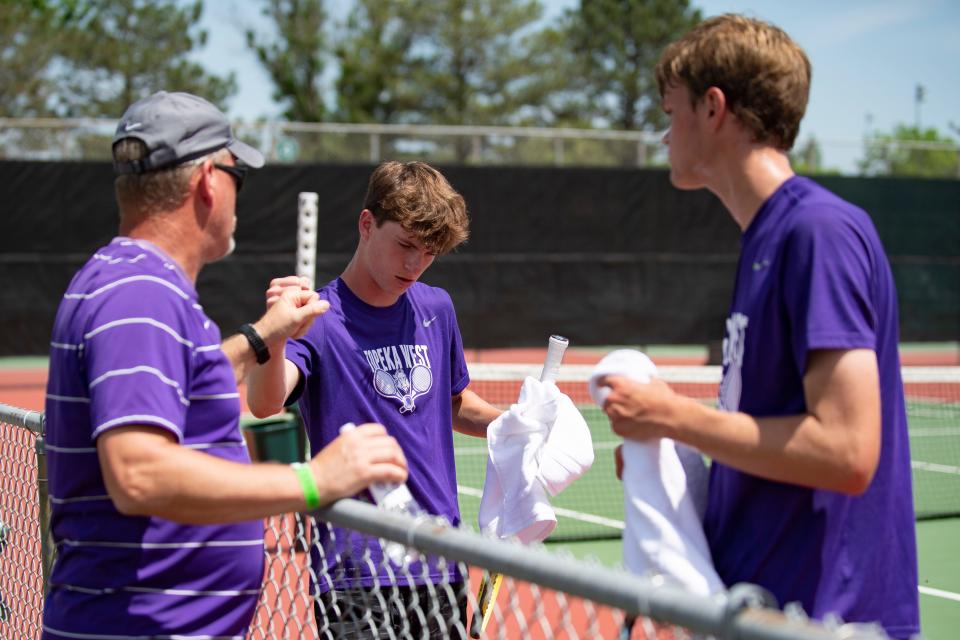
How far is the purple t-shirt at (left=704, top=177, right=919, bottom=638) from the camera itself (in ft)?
5.98

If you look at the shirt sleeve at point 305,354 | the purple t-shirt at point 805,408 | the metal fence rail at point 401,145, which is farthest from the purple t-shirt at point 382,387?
the metal fence rail at point 401,145

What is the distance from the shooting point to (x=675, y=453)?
207 centimetres

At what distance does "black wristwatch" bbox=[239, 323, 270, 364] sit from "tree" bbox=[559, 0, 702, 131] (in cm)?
3964

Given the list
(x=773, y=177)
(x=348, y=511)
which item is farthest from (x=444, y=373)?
(x=773, y=177)

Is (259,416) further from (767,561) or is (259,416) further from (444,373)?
(767,561)

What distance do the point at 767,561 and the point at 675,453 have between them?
10.3 inches

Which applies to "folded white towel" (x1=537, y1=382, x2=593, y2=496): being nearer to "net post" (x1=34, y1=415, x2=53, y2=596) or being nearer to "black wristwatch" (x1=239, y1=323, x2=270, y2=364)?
"black wristwatch" (x1=239, y1=323, x2=270, y2=364)

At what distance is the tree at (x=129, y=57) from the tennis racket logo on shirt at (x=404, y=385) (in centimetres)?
3157

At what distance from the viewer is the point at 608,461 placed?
10062 millimetres

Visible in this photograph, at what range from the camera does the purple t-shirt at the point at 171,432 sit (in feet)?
6.43

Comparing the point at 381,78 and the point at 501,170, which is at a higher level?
the point at 381,78

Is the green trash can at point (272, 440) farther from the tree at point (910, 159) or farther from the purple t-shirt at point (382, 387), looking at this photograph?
the tree at point (910, 159)

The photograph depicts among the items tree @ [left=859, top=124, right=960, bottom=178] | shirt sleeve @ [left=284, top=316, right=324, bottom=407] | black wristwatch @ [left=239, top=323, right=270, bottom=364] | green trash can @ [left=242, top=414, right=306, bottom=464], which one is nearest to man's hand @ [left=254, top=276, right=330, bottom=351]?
black wristwatch @ [left=239, top=323, right=270, bottom=364]

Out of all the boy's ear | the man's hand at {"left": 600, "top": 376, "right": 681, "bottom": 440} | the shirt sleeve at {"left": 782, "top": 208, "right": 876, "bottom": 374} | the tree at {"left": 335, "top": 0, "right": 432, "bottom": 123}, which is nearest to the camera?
the shirt sleeve at {"left": 782, "top": 208, "right": 876, "bottom": 374}
